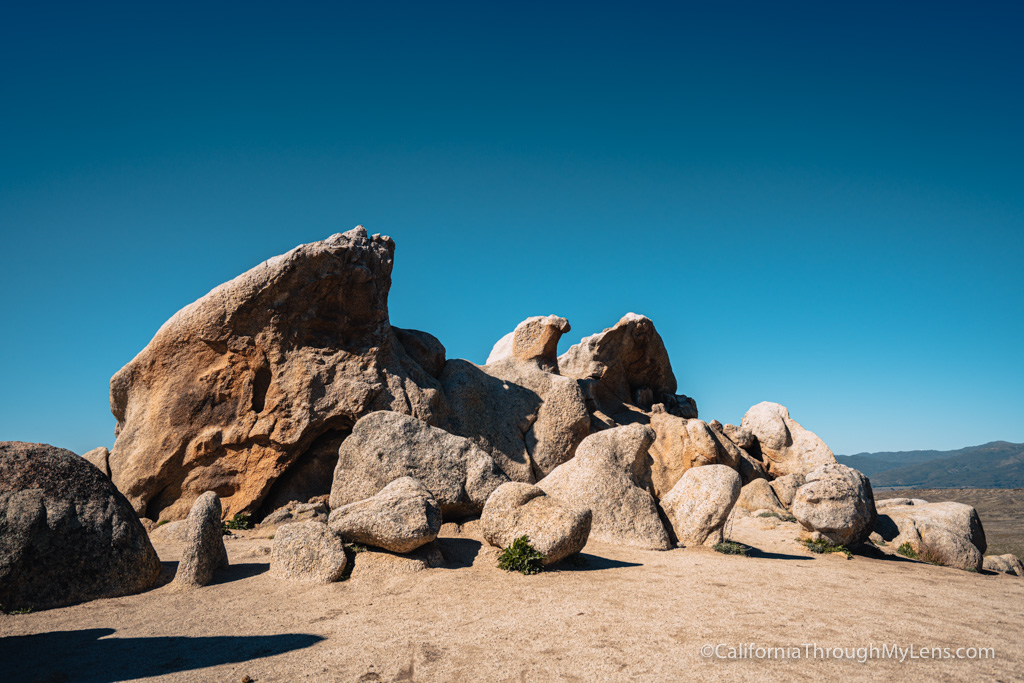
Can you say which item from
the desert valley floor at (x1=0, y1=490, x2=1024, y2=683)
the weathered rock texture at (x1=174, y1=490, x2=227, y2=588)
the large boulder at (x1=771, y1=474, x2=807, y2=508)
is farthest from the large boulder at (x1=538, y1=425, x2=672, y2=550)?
A: the large boulder at (x1=771, y1=474, x2=807, y2=508)

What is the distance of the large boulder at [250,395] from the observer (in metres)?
17.3

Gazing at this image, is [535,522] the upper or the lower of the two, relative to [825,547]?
upper

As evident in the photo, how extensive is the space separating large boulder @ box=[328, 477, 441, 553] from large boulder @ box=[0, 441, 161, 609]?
11.5ft

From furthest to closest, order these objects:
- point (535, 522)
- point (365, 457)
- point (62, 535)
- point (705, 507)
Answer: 1. point (365, 457)
2. point (705, 507)
3. point (535, 522)
4. point (62, 535)

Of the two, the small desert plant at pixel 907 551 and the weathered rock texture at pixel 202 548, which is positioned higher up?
the weathered rock texture at pixel 202 548

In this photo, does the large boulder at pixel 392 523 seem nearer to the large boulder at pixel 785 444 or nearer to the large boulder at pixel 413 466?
the large boulder at pixel 413 466

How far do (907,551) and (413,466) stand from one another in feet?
41.0

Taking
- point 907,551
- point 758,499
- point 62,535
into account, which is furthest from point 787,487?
point 62,535

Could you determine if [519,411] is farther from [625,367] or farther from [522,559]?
[625,367]

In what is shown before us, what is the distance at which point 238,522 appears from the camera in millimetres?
16609

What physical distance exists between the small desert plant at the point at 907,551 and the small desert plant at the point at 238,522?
17243 millimetres

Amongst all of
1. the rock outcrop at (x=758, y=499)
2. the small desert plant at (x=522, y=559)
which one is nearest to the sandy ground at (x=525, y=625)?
the small desert plant at (x=522, y=559)

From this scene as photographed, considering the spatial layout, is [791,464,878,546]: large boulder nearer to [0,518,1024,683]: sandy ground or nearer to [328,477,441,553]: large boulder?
[0,518,1024,683]: sandy ground

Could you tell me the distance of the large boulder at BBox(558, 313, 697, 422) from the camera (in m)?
27.7
